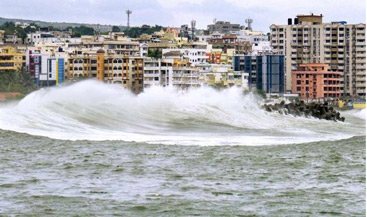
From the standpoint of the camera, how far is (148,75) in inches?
4461

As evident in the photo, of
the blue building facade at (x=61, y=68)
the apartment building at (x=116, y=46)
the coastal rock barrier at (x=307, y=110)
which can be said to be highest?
Result: the apartment building at (x=116, y=46)

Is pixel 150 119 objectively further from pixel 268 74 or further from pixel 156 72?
pixel 268 74

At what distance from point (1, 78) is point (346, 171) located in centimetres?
8754

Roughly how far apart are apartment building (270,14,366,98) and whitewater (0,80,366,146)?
217ft

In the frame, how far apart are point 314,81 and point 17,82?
35.5 metres

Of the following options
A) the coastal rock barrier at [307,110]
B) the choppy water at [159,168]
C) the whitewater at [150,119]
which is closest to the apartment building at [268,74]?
the coastal rock barrier at [307,110]

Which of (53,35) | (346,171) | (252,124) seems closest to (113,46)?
(53,35)

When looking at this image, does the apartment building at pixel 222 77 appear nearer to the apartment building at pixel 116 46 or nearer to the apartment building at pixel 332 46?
the apartment building at pixel 332 46

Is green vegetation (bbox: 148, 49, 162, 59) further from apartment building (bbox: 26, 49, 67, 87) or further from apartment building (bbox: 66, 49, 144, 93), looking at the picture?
apartment building (bbox: 66, 49, 144, 93)

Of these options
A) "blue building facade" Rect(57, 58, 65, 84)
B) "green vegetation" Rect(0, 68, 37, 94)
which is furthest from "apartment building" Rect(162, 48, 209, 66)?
"green vegetation" Rect(0, 68, 37, 94)

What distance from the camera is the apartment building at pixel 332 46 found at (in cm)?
13675

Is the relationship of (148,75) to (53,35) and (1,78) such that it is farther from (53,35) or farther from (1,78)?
(53,35)

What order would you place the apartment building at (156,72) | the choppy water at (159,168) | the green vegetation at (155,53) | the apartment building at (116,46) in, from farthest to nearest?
the green vegetation at (155,53)
the apartment building at (116,46)
the apartment building at (156,72)
the choppy water at (159,168)

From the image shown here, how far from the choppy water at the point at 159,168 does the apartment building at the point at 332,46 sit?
87.2 meters
